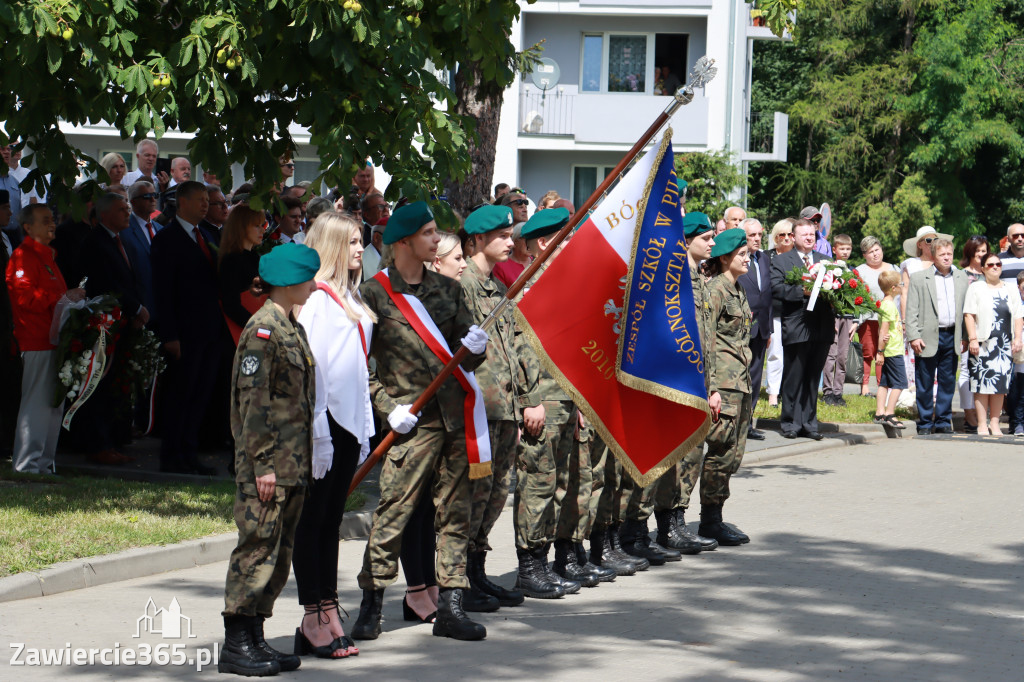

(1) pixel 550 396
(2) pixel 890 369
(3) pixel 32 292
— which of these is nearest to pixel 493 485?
(1) pixel 550 396

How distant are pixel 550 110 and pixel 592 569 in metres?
28.0

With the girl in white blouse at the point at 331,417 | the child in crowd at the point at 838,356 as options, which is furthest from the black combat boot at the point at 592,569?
the child in crowd at the point at 838,356

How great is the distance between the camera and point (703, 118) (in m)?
35.3

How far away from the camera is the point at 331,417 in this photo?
21.8ft

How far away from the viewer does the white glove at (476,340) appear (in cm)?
673

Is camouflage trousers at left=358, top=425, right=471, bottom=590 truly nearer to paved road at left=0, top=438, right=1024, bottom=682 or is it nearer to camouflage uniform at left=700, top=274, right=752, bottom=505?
paved road at left=0, top=438, right=1024, bottom=682

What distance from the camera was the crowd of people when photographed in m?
6.23

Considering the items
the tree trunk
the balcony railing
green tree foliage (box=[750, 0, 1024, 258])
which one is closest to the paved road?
the tree trunk

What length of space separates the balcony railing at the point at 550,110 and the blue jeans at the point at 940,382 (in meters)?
19.8

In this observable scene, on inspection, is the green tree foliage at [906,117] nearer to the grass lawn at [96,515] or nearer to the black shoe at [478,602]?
the grass lawn at [96,515]

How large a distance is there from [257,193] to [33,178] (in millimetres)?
1798

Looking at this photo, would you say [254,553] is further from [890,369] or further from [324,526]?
[890,369]

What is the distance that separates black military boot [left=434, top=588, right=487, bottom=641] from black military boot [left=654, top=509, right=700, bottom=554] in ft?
9.16

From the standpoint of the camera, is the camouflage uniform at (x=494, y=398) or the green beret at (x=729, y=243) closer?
the camouflage uniform at (x=494, y=398)
